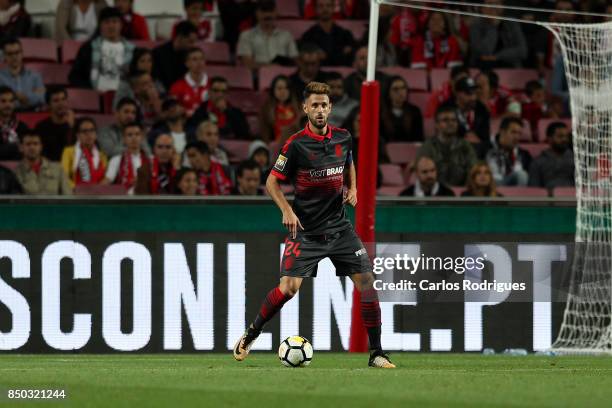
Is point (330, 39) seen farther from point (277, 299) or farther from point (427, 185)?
point (277, 299)

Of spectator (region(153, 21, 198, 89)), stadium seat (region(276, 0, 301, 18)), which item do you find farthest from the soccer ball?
stadium seat (region(276, 0, 301, 18))

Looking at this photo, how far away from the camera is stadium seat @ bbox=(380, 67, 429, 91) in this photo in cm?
1630

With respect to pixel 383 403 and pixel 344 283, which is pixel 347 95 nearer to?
pixel 344 283

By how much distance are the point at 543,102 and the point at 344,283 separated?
15.9 feet

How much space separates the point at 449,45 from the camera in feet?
55.1

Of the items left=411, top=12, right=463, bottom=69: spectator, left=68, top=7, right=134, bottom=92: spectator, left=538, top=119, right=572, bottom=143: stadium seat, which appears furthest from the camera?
left=411, top=12, right=463, bottom=69: spectator

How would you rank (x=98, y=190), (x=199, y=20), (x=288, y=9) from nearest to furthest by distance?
(x=98, y=190) < (x=199, y=20) < (x=288, y=9)

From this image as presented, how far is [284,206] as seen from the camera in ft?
30.5

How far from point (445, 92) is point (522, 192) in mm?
2140

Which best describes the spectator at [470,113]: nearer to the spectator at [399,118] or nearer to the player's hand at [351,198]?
the spectator at [399,118]

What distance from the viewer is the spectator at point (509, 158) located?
14484 mm

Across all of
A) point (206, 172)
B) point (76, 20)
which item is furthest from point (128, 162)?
point (76, 20)

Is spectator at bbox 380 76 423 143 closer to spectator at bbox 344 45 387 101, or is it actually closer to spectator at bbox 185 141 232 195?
spectator at bbox 344 45 387 101

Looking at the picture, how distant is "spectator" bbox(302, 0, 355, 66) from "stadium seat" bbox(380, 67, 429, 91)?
542 mm
